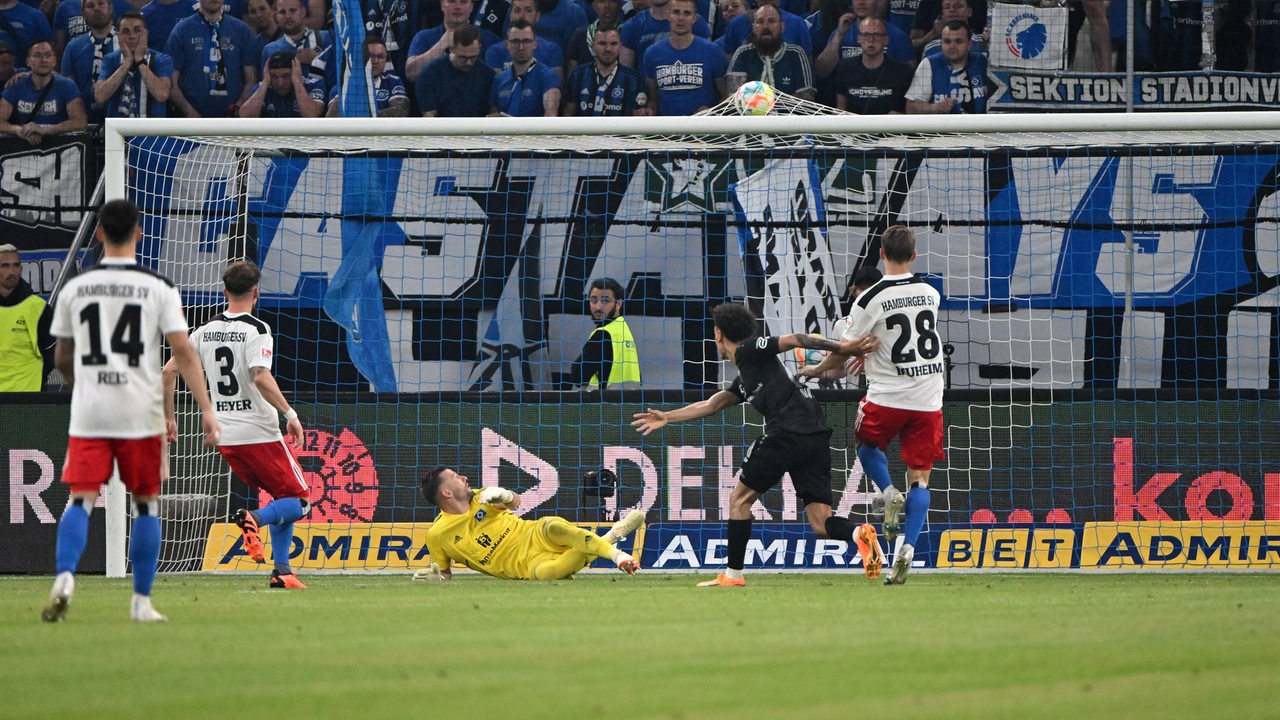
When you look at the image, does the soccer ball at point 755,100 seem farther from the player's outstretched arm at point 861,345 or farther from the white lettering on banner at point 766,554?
the white lettering on banner at point 766,554

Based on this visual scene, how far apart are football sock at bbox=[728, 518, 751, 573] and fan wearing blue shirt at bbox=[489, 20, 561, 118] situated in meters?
7.36

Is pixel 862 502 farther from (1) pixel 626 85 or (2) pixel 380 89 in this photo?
(2) pixel 380 89

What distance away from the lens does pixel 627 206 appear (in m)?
15.1

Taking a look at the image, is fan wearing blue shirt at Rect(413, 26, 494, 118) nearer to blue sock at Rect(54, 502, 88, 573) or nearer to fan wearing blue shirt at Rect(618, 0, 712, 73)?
fan wearing blue shirt at Rect(618, 0, 712, 73)

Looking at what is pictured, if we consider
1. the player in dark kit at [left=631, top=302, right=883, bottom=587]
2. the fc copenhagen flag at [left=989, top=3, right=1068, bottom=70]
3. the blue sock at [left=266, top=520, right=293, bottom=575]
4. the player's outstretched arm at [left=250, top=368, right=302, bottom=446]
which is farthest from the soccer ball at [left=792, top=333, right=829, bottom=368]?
the blue sock at [left=266, top=520, right=293, bottom=575]

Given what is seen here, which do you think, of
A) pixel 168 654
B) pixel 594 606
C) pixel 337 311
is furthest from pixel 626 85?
pixel 168 654

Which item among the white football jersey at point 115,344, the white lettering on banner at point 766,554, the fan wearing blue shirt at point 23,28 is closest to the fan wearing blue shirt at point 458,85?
the fan wearing blue shirt at point 23,28

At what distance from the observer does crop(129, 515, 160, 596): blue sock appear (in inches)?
281

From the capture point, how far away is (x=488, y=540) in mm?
10555

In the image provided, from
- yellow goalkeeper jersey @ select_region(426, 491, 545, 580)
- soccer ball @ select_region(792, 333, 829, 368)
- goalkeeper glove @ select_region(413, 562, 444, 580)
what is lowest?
goalkeeper glove @ select_region(413, 562, 444, 580)

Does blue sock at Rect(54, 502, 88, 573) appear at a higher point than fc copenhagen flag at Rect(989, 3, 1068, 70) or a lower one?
lower

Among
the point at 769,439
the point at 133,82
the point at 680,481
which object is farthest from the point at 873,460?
the point at 133,82

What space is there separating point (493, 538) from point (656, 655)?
4.94 meters

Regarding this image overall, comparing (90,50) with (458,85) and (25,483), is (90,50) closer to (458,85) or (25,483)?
(458,85)
